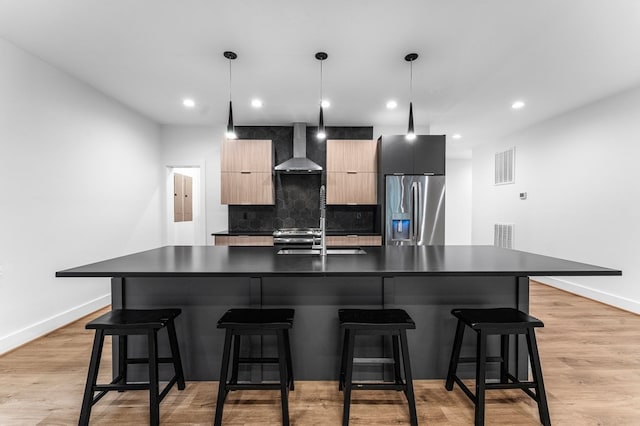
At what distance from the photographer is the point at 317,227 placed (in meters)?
5.07

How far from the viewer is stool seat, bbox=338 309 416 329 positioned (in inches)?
66.0

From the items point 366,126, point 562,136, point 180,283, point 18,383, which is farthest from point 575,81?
point 18,383

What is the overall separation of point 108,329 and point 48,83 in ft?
9.41

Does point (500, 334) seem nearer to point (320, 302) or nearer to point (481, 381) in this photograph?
point (481, 381)

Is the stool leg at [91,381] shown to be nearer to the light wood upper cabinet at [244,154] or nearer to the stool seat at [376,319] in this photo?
the stool seat at [376,319]

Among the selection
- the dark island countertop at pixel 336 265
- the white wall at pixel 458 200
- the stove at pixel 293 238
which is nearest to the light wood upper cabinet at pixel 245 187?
the stove at pixel 293 238

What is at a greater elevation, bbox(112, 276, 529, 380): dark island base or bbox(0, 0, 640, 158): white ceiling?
bbox(0, 0, 640, 158): white ceiling

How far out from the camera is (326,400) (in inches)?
77.7

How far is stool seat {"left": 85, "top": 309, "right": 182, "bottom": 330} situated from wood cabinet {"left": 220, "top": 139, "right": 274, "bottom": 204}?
296 centimetres

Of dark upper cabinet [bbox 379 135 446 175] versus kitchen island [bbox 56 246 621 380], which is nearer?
kitchen island [bbox 56 246 621 380]

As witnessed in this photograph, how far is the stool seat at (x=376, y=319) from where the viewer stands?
1.68m

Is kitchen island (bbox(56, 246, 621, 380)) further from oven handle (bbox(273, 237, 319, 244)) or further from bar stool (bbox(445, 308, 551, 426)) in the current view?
oven handle (bbox(273, 237, 319, 244))

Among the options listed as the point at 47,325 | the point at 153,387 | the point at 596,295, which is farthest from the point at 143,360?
the point at 596,295

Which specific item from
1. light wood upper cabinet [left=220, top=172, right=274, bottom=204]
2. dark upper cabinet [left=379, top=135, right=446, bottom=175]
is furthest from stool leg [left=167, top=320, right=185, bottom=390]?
dark upper cabinet [left=379, top=135, right=446, bottom=175]
